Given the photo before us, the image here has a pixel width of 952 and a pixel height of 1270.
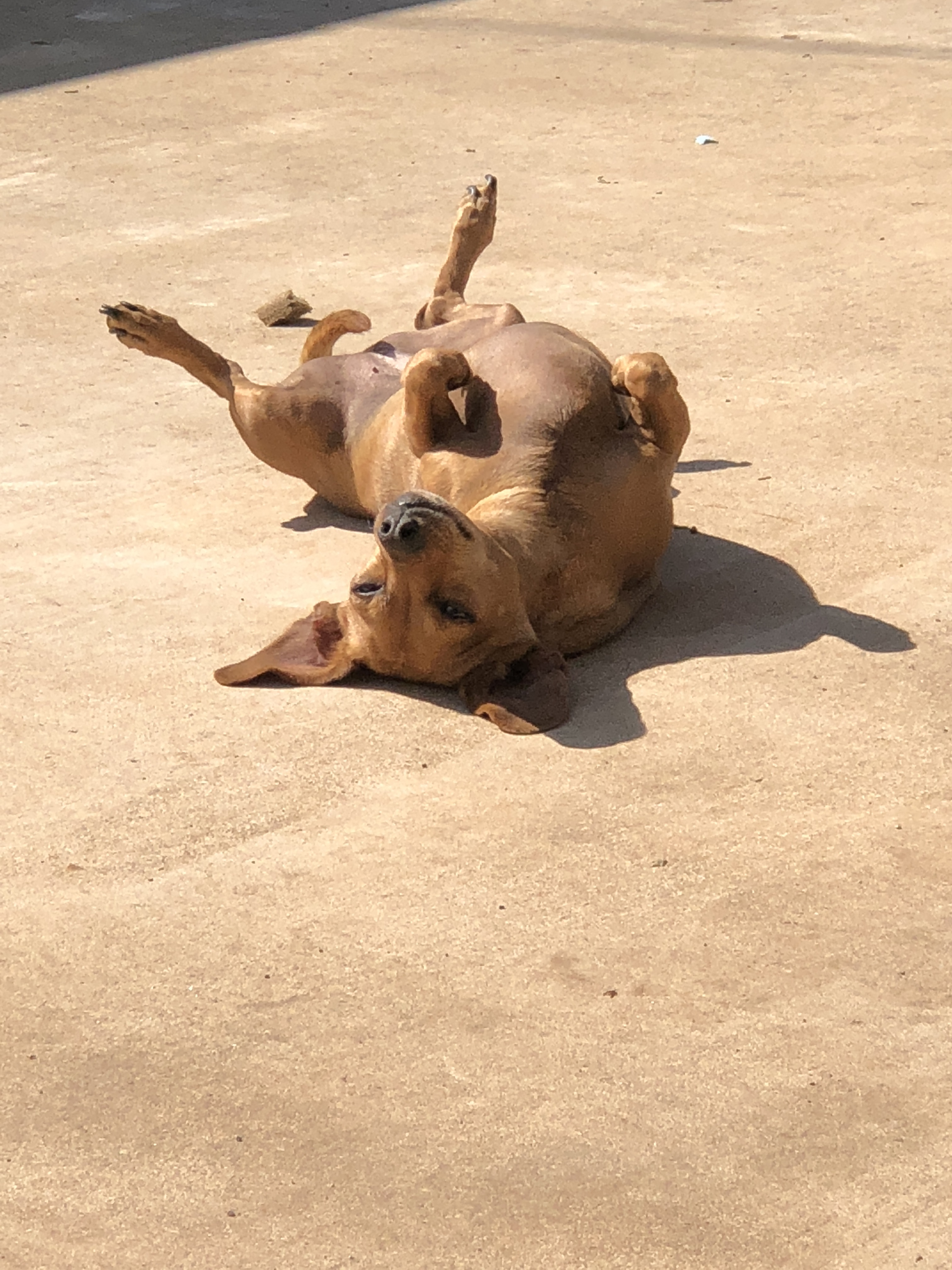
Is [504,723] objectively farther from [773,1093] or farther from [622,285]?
[622,285]

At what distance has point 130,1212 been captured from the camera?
Answer: 3.51 meters

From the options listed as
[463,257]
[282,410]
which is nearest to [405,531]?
[282,410]

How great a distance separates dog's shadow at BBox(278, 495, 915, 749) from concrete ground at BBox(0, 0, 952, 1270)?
0.01m

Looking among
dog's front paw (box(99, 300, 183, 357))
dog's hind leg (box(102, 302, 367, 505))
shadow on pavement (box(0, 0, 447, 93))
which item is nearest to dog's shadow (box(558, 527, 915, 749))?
dog's hind leg (box(102, 302, 367, 505))

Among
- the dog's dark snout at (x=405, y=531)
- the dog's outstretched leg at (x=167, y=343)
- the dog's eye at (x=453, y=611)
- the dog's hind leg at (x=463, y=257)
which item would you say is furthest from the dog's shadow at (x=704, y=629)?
the dog's outstretched leg at (x=167, y=343)

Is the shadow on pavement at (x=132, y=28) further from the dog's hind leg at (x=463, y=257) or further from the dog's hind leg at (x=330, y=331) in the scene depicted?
the dog's hind leg at (x=330, y=331)

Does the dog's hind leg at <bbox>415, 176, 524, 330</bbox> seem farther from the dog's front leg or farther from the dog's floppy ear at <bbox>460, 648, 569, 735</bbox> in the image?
the dog's floppy ear at <bbox>460, 648, 569, 735</bbox>

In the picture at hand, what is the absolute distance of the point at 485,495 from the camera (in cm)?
565

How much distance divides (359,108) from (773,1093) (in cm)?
913

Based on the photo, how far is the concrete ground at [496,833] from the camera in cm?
356

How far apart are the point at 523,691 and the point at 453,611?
11.6 inches

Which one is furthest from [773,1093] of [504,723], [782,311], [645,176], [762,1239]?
[645,176]

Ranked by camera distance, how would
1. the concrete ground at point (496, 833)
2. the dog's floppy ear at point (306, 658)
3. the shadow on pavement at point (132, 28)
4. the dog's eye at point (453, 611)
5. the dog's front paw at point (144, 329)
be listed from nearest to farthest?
1. the concrete ground at point (496, 833)
2. the dog's eye at point (453, 611)
3. the dog's floppy ear at point (306, 658)
4. the dog's front paw at point (144, 329)
5. the shadow on pavement at point (132, 28)

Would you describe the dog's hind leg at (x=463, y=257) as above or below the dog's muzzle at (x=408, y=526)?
below
